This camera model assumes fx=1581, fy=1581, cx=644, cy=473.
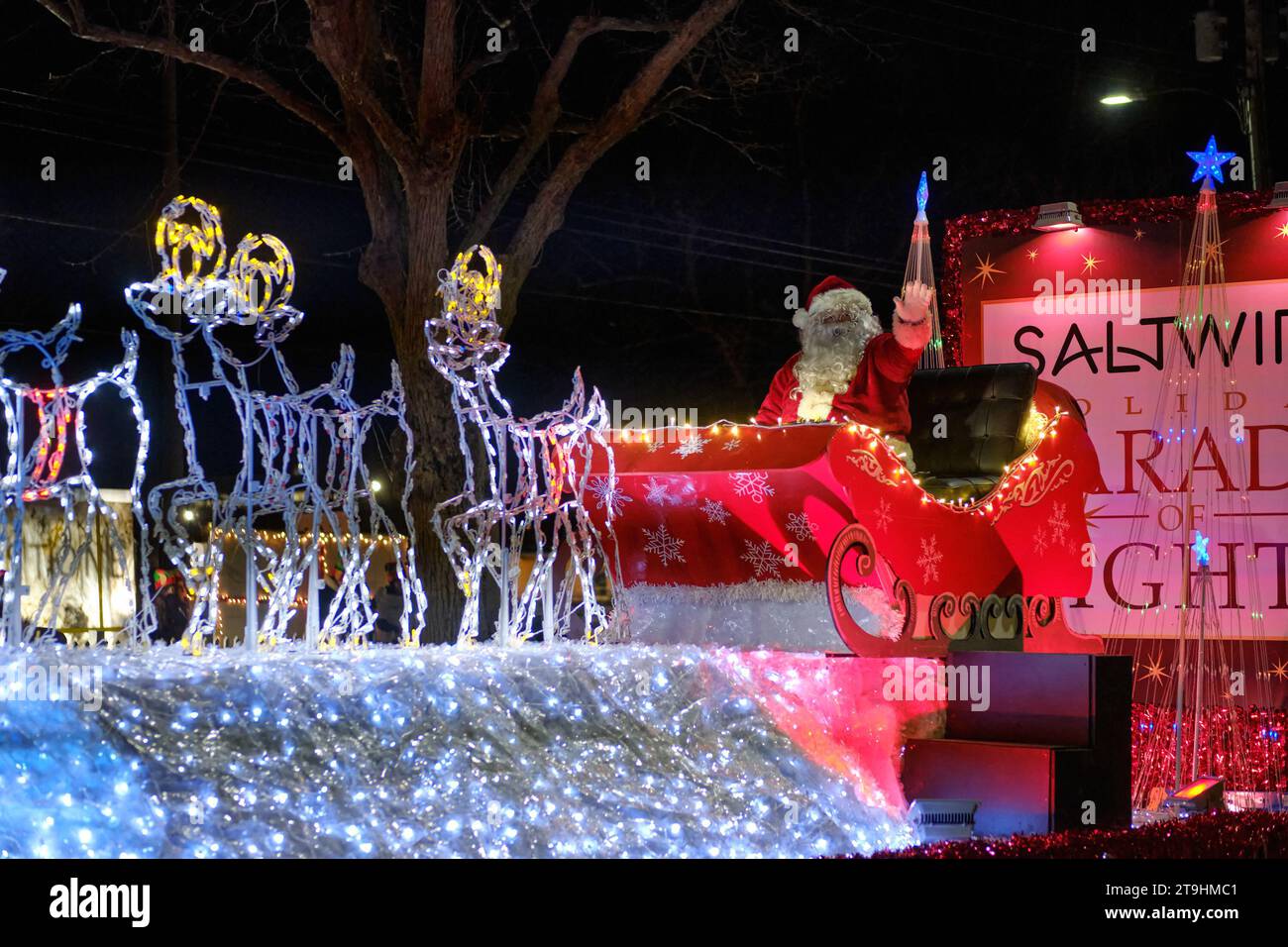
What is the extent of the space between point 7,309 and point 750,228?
8846 millimetres

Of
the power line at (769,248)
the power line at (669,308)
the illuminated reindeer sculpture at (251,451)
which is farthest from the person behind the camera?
the power line at (669,308)

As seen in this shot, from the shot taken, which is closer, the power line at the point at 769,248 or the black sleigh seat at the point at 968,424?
the black sleigh seat at the point at 968,424

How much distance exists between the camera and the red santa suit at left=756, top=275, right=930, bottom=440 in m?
6.57

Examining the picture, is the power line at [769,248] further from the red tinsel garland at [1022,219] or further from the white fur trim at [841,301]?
the white fur trim at [841,301]

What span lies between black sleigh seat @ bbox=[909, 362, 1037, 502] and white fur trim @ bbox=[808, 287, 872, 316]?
77 centimetres

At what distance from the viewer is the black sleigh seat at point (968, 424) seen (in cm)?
705

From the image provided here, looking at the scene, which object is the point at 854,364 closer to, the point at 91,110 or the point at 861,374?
the point at 861,374

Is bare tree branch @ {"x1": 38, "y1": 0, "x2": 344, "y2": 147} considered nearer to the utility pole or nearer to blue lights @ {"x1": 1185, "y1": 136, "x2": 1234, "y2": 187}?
blue lights @ {"x1": 1185, "y1": 136, "x2": 1234, "y2": 187}

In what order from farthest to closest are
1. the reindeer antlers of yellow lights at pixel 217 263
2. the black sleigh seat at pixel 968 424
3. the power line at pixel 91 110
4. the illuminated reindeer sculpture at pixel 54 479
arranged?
the power line at pixel 91 110 → the black sleigh seat at pixel 968 424 → the reindeer antlers of yellow lights at pixel 217 263 → the illuminated reindeer sculpture at pixel 54 479

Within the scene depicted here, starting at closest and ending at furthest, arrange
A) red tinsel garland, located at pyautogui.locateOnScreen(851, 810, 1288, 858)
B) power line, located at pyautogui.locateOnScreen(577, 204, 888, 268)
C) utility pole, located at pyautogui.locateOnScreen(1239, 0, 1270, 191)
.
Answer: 1. red tinsel garland, located at pyautogui.locateOnScreen(851, 810, 1288, 858)
2. utility pole, located at pyautogui.locateOnScreen(1239, 0, 1270, 191)
3. power line, located at pyautogui.locateOnScreen(577, 204, 888, 268)

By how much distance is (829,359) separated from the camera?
681 centimetres

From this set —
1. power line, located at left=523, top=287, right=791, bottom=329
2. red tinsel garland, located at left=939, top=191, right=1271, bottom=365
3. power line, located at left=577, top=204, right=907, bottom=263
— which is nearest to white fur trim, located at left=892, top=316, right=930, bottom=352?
red tinsel garland, located at left=939, top=191, right=1271, bottom=365

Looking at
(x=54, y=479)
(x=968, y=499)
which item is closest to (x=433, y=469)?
(x=968, y=499)

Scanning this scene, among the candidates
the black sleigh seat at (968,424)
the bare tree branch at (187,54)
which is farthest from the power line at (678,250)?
the black sleigh seat at (968,424)
